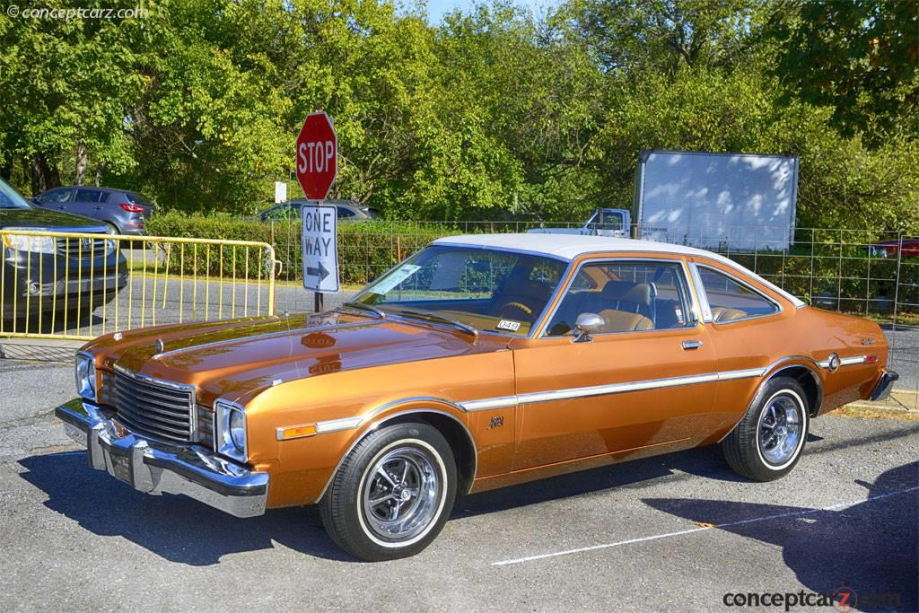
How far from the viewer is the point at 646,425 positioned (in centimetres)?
552

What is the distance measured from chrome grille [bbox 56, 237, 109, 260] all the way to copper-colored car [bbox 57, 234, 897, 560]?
483 centimetres

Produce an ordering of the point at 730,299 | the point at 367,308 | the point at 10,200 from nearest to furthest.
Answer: the point at 367,308 → the point at 730,299 → the point at 10,200

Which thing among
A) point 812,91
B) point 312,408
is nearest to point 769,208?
point 812,91

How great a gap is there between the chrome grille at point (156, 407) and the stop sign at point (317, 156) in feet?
8.81

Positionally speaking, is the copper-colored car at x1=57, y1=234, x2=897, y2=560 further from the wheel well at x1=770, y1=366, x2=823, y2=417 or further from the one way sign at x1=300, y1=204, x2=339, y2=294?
the one way sign at x1=300, y1=204, x2=339, y2=294

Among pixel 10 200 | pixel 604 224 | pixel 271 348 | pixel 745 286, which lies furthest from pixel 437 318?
pixel 604 224

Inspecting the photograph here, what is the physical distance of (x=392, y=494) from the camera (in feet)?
15.0

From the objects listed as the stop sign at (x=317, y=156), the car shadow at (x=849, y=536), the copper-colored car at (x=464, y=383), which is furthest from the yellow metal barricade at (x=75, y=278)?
the car shadow at (x=849, y=536)

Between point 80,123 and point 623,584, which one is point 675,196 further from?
point 623,584

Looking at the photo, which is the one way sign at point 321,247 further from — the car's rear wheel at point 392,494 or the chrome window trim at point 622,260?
the car's rear wheel at point 392,494

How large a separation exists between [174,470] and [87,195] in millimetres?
24731

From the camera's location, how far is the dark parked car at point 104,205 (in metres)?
26.4

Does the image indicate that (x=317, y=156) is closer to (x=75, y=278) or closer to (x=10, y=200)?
(x=75, y=278)

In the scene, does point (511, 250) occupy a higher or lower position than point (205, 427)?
higher
